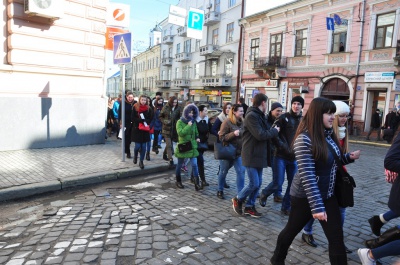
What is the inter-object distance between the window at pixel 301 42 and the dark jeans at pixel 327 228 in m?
22.6

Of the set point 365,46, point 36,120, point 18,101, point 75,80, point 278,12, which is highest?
point 278,12

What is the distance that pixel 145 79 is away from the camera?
60906 millimetres

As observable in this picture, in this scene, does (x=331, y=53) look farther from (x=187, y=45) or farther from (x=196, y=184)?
(x=187, y=45)

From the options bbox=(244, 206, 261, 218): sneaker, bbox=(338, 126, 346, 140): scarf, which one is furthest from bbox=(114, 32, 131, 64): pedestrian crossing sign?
bbox=(338, 126, 346, 140): scarf

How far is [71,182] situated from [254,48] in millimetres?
25513

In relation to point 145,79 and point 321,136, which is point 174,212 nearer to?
point 321,136

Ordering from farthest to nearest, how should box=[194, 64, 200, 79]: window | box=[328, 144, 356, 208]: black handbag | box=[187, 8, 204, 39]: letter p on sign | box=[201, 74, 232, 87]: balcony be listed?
box=[194, 64, 200, 79]: window, box=[201, 74, 232, 87]: balcony, box=[187, 8, 204, 39]: letter p on sign, box=[328, 144, 356, 208]: black handbag

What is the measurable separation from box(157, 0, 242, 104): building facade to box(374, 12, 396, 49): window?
14487 millimetres

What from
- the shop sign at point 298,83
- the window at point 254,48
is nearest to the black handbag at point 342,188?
the shop sign at point 298,83

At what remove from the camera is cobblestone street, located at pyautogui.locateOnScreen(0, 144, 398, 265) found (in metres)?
3.36

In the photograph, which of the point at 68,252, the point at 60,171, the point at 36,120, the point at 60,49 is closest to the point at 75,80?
the point at 60,49

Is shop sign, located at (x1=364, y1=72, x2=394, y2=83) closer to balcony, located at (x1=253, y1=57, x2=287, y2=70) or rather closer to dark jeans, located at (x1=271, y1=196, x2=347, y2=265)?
balcony, located at (x1=253, y1=57, x2=287, y2=70)

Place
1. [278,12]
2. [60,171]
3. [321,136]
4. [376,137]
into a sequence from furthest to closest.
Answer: [278,12]
[376,137]
[60,171]
[321,136]

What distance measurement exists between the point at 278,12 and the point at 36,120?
2192 cm
